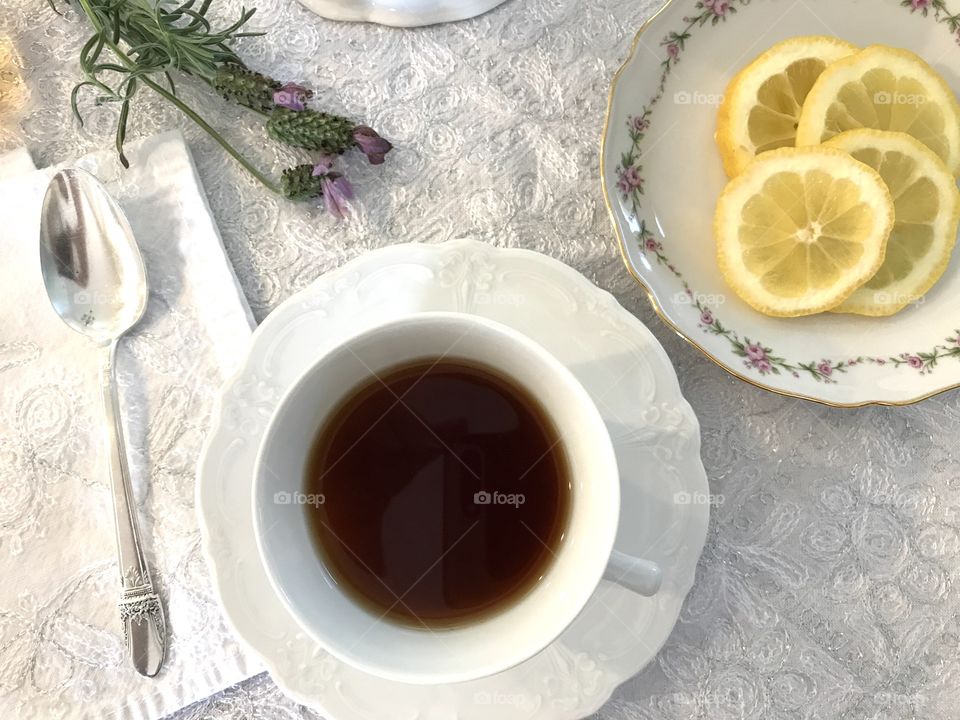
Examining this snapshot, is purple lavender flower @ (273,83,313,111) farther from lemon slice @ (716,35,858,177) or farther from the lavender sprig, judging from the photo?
lemon slice @ (716,35,858,177)

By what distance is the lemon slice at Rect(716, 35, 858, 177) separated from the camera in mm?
749

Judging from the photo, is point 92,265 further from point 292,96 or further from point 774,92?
point 774,92

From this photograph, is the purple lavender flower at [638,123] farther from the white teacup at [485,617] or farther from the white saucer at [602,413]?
the white teacup at [485,617]

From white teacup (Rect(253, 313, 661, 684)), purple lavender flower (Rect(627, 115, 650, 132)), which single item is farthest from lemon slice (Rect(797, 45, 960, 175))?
white teacup (Rect(253, 313, 661, 684))

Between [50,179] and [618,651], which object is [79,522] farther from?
[618,651]

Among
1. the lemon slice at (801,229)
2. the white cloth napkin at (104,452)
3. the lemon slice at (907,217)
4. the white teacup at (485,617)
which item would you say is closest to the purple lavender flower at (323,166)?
the white cloth napkin at (104,452)

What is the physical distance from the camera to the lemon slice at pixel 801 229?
0.71 m

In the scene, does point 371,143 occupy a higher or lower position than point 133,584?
higher

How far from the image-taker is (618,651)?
67 cm

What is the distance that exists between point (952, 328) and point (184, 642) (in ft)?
2.88

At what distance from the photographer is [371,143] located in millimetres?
763

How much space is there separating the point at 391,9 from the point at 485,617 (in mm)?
667

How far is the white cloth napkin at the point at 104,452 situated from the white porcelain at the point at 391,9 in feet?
0.75

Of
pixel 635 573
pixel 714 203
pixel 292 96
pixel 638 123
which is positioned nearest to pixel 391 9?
pixel 292 96
